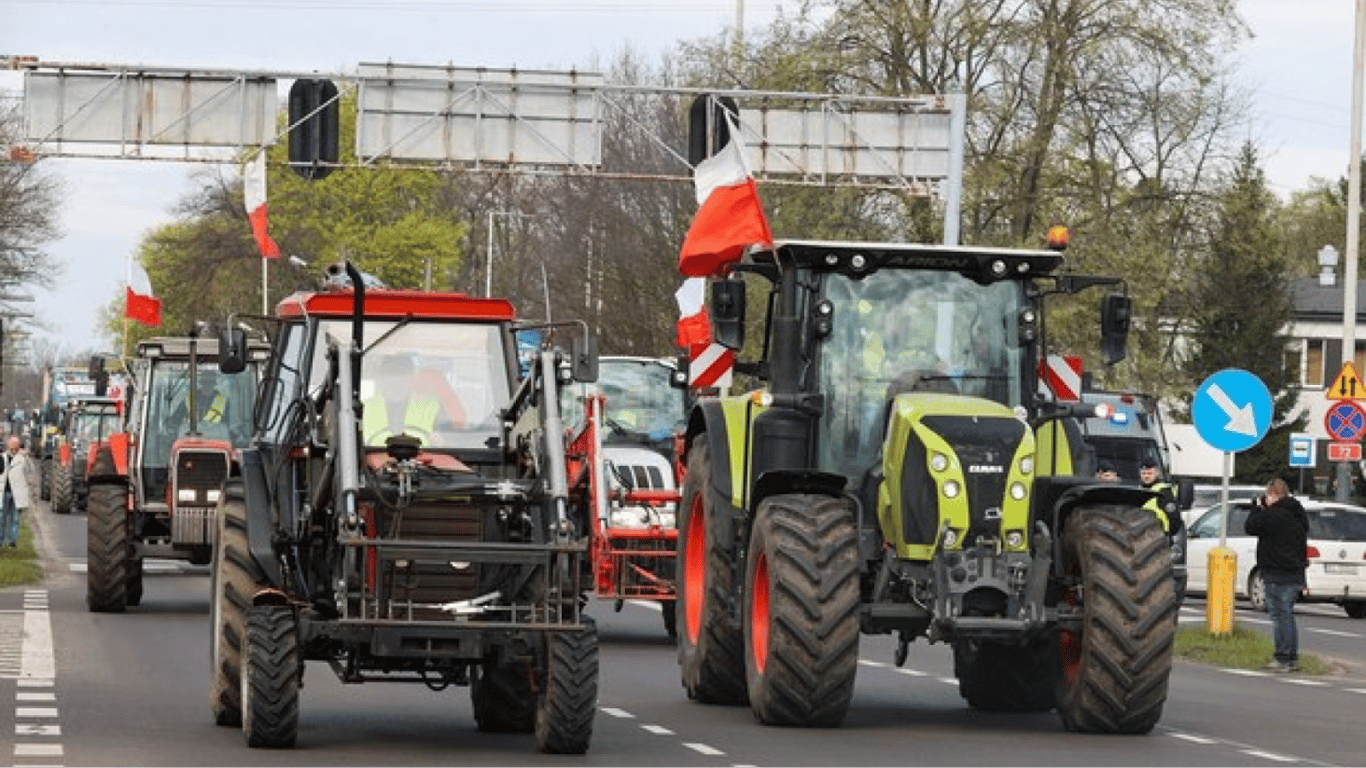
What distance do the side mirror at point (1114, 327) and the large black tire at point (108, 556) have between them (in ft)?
46.4

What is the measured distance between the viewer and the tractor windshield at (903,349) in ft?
64.4

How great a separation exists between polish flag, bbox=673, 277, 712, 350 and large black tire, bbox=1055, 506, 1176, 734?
1450 cm

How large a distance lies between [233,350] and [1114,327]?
5.49 m

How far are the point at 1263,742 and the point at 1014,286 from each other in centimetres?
327

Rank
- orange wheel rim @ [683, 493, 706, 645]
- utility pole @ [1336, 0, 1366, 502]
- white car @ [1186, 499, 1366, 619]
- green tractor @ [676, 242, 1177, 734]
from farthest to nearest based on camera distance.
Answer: utility pole @ [1336, 0, 1366, 502] → white car @ [1186, 499, 1366, 619] → orange wheel rim @ [683, 493, 706, 645] → green tractor @ [676, 242, 1177, 734]

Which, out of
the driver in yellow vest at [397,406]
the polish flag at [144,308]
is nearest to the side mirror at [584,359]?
the driver in yellow vest at [397,406]

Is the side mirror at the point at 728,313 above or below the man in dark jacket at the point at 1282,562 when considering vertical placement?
above

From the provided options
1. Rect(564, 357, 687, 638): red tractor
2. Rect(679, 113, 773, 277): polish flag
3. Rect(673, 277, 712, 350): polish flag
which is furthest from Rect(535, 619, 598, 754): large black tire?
Rect(673, 277, 712, 350): polish flag

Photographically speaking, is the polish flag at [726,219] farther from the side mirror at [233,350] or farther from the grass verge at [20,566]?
the grass verge at [20,566]

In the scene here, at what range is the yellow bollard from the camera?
101 feet

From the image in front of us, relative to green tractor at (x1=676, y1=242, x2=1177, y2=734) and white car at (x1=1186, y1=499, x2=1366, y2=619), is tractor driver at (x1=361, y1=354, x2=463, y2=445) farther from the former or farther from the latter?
white car at (x1=1186, y1=499, x2=1366, y2=619)

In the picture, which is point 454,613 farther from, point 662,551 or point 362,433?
point 662,551

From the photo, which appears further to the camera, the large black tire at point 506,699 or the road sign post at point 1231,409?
the road sign post at point 1231,409

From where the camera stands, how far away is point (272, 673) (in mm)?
16297
